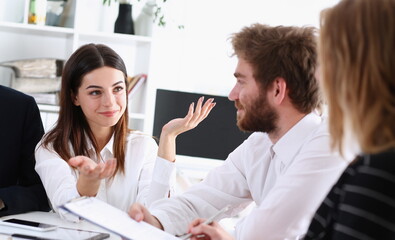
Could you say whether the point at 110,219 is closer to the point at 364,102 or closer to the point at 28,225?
the point at 28,225

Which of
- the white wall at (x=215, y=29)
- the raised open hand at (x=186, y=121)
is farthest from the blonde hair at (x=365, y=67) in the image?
the white wall at (x=215, y=29)

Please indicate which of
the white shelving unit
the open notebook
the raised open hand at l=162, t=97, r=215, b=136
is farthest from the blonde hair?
the white shelving unit

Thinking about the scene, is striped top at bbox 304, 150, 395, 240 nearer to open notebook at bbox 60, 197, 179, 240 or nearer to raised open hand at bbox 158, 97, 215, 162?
open notebook at bbox 60, 197, 179, 240

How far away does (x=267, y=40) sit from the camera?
1921 millimetres

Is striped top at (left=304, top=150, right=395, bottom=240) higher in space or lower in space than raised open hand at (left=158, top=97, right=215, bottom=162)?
higher

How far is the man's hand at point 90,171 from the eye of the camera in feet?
5.72

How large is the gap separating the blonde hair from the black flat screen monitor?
9.16 feet

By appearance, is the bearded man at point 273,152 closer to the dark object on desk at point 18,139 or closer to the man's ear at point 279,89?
the man's ear at point 279,89

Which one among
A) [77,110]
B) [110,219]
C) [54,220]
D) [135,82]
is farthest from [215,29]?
[110,219]

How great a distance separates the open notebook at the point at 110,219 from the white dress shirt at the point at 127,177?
44 centimetres

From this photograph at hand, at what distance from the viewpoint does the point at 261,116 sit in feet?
6.21

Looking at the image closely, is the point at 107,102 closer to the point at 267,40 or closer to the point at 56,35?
the point at 267,40

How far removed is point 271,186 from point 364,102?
89 centimetres

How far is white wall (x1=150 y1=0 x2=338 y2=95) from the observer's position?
458cm
